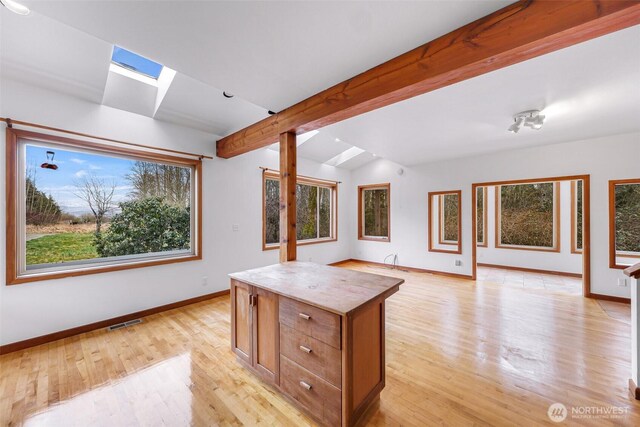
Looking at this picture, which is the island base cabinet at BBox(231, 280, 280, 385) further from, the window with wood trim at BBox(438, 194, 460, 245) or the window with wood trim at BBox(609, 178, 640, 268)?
the window with wood trim at BBox(609, 178, 640, 268)

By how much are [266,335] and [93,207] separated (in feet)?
9.20

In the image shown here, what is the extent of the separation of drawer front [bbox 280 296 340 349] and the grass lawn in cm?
282

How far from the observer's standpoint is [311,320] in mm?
1592

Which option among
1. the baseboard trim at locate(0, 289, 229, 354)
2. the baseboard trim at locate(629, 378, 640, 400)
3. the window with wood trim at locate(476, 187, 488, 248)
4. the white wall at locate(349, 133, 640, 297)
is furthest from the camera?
the window with wood trim at locate(476, 187, 488, 248)

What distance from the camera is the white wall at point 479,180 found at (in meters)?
3.79

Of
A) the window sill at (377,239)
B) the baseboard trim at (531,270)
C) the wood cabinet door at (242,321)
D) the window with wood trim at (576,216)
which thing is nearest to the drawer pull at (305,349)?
the wood cabinet door at (242,321)

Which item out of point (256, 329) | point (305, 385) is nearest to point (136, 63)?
point (256, 329)

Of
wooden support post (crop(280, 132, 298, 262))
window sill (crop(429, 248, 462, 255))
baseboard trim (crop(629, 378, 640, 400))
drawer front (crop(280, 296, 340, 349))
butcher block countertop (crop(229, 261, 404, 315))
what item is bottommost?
baseboard trim (crop(629, 378, 640, 400))

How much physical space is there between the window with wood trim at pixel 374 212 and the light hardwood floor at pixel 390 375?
11.0 feet

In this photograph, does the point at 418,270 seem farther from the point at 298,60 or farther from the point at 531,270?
the point at 298,60

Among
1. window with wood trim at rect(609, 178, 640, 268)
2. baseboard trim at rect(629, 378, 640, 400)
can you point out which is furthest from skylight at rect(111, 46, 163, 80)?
window with wood trim at rect(609, 178, 640, 268)

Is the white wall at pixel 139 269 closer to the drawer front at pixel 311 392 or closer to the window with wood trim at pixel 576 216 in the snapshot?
the drawer front at pixel 311 392

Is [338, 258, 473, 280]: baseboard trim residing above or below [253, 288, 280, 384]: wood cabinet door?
below

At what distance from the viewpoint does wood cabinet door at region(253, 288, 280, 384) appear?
184 cm
